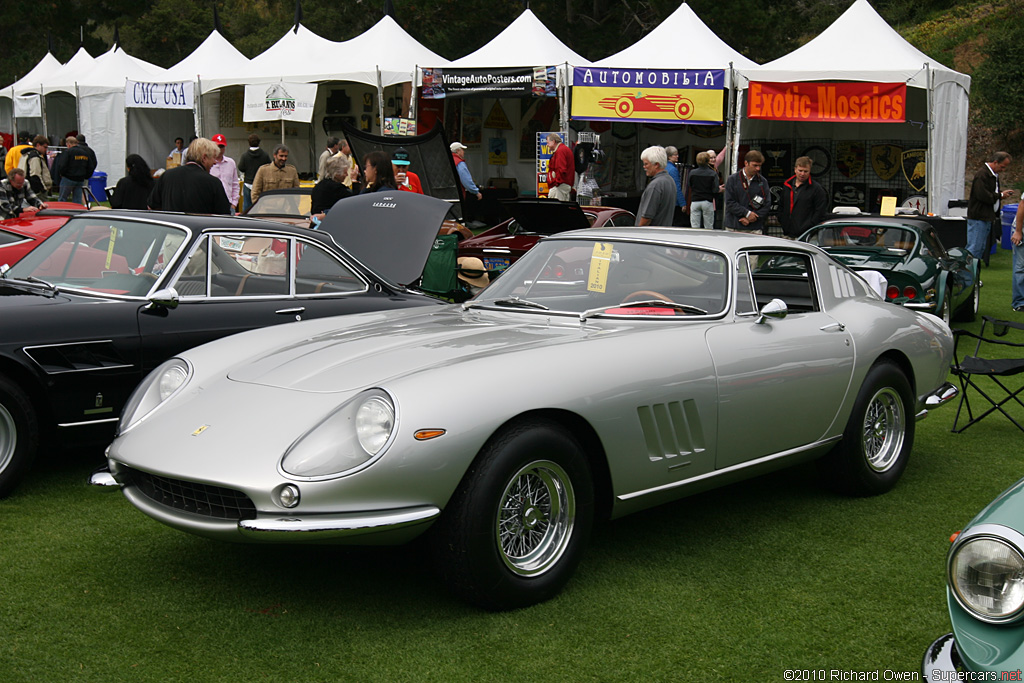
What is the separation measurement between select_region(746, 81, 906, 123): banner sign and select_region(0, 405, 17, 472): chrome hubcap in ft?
44.0

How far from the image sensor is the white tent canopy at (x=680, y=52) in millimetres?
16516

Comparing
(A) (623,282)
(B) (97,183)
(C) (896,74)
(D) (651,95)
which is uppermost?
(C) (896,74)

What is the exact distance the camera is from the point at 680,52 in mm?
16875

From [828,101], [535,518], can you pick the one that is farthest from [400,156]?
[535,518]

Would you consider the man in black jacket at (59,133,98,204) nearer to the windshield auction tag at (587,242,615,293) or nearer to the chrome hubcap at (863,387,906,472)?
the windshield auction tag at (587,242,615,293)

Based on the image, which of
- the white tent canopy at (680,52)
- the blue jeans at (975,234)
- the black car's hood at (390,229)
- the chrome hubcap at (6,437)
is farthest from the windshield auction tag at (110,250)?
the blue jeans at (975,234)

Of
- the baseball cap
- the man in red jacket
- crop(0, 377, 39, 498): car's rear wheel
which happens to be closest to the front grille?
crop(0, 377, 39, 498): car's rear wheel

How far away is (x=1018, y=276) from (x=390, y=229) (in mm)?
8214

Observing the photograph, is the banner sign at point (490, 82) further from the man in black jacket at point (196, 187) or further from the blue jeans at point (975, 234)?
the man in black jacket at point (196, 187)

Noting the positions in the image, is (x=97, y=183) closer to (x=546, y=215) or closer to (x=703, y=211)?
(x=703, y=211)

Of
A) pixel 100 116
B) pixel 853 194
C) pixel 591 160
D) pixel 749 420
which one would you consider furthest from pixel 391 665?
pixel 100 116

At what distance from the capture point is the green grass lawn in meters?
3.19

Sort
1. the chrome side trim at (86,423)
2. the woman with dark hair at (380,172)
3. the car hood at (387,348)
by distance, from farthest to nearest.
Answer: the woman with dark hair at (380,172)
the chrome side trim at (86,423)
the car hood at (387,348)

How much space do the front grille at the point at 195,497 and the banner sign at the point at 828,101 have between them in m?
13.9
